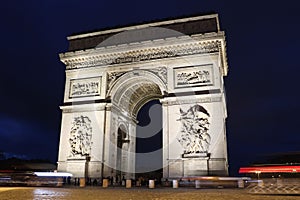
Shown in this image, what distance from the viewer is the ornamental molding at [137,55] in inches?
630

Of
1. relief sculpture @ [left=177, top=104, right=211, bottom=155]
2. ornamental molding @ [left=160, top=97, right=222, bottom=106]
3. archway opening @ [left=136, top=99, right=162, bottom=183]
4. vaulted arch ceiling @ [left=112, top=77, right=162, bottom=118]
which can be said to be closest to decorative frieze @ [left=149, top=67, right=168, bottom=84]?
vaulted arch ceiling @ [left=112, top=77, right=162, bottom=118]

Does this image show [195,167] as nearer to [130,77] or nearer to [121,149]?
[130,77]

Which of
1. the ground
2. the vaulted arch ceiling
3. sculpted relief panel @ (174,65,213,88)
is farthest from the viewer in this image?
the vaulted arch ceiling

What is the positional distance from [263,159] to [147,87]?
9.33 m

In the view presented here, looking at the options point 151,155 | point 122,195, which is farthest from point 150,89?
point 151,155

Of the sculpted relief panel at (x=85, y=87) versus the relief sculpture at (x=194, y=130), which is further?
the sculpted relief panel at (x=85, y=87)

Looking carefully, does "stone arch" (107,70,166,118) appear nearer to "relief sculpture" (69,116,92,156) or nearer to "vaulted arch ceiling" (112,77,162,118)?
"vaulted arch ceiling" (112,77,162,118)

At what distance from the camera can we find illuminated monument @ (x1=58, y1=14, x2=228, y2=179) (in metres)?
14.7

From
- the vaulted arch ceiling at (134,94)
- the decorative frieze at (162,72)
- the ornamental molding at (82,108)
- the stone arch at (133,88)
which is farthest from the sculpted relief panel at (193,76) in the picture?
the ornamental molding at (82,108)

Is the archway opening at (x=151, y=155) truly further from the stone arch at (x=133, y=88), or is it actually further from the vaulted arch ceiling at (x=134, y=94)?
the stone arch at (x=133, y=88)

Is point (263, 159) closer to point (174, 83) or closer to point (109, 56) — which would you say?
point (174, 83)

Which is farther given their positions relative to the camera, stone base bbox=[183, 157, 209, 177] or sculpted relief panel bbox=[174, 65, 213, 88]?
sculpted relief panel bbox=[174, 65, 213, 88]

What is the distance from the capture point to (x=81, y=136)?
16953 mm

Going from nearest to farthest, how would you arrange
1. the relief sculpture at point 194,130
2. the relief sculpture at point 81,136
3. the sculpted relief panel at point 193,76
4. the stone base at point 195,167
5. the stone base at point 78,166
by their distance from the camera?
the stone base at point 195,167 < the relief sculpture at point 194,130 < the sculpted relief panel at point 193,76 < the stone base at point 78,166 < the relief sculpture at point 81,136
